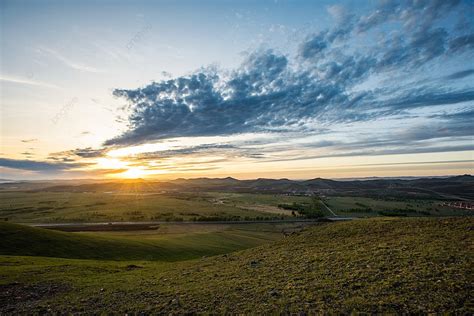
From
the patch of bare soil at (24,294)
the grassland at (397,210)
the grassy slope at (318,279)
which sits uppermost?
the grassy slope at (318,279)

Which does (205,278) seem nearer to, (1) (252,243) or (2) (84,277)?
(2) (84,277)

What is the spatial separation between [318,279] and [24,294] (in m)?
18.9

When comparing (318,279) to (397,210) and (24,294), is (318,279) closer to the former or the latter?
(24,294)

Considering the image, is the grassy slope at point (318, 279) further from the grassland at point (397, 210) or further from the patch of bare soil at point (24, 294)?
the grassland at point (397, 210)

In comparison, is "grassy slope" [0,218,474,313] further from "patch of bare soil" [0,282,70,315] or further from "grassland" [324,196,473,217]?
"grassland" [324,196,473,217]

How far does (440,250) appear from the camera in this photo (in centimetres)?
1633

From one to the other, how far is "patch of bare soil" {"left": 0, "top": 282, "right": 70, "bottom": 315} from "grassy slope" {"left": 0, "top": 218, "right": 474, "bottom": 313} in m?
0.22

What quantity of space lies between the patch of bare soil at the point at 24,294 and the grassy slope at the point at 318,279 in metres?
0.22

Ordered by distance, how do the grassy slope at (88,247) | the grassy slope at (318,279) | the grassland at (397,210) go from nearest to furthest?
the grassy slope at (318,279), the grassy slope at (88,247), the grassland at (397,210)

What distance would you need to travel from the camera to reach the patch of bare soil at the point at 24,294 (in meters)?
15.0

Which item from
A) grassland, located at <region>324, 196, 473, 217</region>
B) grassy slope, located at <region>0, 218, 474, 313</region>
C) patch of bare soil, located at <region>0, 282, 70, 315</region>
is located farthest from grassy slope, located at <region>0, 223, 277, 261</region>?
grassland, located at <region>324, 196, 473, 217</region>

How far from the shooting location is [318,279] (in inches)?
588

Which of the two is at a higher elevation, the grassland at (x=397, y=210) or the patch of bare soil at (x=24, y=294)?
the patch of bare soil at (x=24, y=294)

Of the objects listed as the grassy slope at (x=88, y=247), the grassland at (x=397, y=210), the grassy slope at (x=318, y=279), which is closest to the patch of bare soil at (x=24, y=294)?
the grassy slope at (x=318, y=279)
